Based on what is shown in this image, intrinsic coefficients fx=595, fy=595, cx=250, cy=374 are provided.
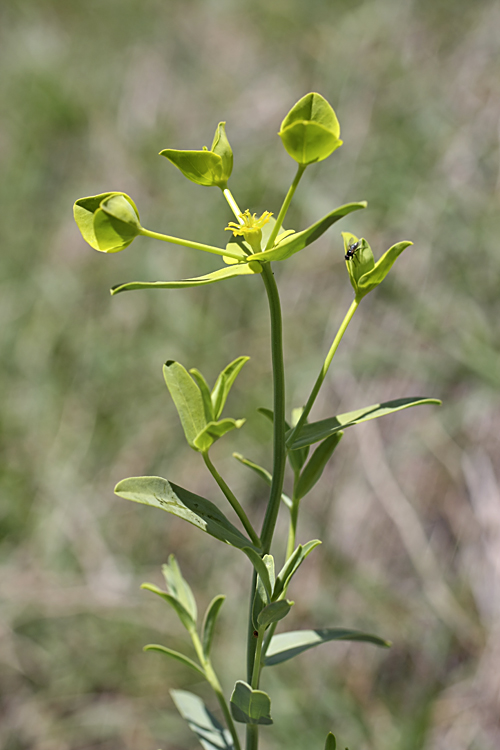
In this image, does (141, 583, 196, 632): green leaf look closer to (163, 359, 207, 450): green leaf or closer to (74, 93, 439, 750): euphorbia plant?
(74, 93, 439, 750): euphorbia plant

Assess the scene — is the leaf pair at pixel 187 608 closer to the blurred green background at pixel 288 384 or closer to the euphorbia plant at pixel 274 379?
the euphorbia plant at pixel 274 379

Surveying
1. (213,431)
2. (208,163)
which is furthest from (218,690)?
(208,163)

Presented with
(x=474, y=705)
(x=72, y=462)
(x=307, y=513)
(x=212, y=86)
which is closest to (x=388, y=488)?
(x=307, y=513)

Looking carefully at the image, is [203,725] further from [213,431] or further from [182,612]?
[213,431]

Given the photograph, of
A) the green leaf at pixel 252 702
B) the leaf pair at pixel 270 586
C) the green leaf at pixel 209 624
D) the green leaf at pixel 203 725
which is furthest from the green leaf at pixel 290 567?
the green leaf at pixel 203 725

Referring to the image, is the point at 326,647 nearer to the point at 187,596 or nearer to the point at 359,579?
the point at 359,579

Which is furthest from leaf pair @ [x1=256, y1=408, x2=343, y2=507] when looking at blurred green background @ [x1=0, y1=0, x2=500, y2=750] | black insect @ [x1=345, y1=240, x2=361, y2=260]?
blurred green background @ [x1=0, y1=0, x2=500, y2=750]
